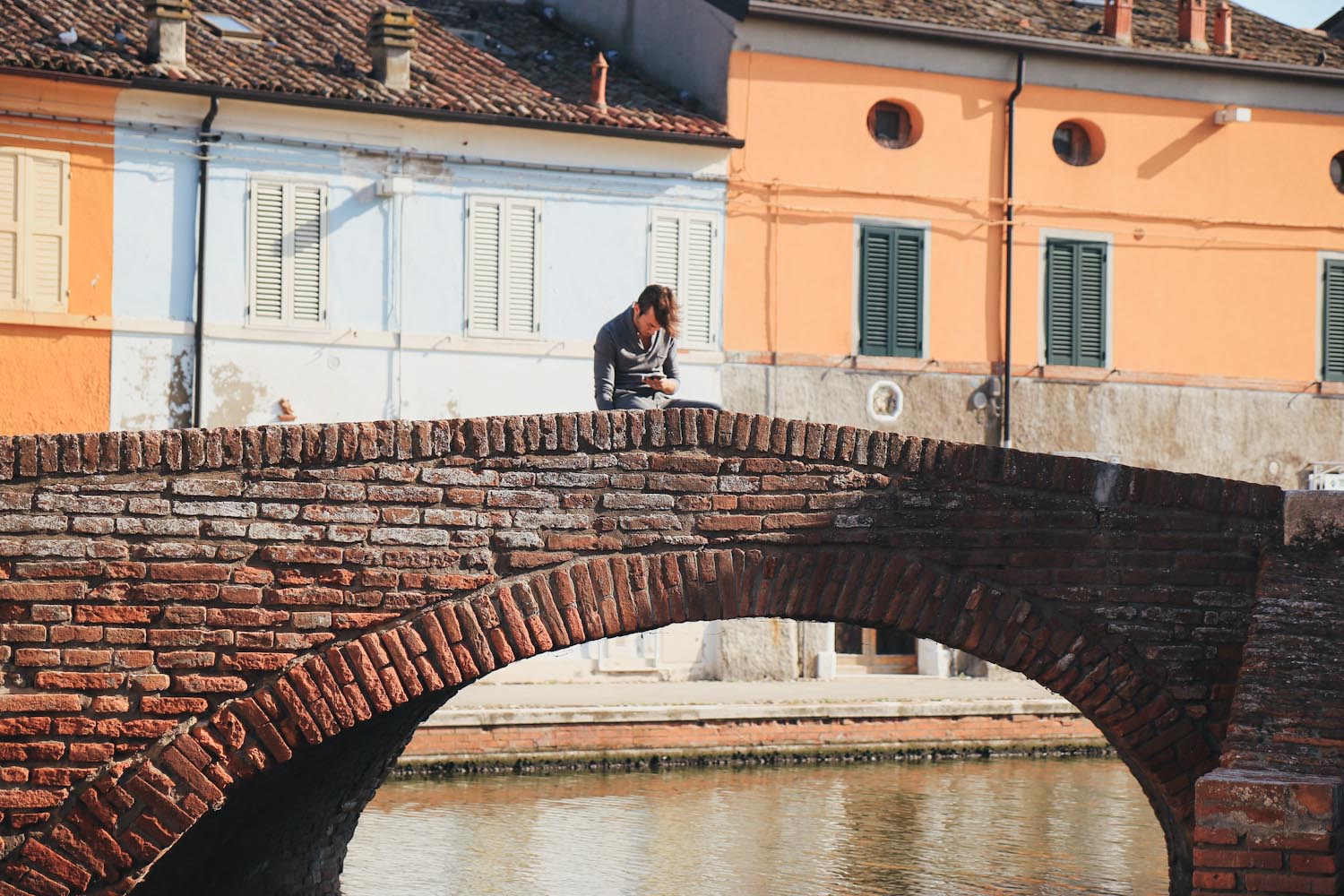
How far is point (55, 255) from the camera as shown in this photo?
62.5 ft

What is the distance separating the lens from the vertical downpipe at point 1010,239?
72.7ft

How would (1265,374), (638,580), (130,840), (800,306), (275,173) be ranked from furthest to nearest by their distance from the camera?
(1265,374), (800,306), (275,173), (638,580), (130,840)

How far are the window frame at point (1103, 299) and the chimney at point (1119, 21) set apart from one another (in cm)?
211

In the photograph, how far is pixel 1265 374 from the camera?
23234 millimetres

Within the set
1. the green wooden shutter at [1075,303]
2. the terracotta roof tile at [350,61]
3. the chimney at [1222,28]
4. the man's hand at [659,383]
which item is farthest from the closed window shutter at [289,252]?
the man's hand at [659,383]

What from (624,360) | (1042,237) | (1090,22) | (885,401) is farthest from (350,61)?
(624,360)

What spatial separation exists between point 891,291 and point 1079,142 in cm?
280

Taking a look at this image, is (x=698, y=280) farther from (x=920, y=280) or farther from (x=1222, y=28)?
(x=1222, y=28)

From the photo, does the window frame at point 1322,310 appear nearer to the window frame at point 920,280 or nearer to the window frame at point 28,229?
the window frame at point 920,280

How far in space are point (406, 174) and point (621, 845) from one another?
7.67 m

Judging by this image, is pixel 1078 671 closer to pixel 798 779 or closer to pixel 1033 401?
pixel 798 779

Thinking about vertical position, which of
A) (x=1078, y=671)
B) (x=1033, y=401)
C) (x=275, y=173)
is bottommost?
(x=1078, y=671)

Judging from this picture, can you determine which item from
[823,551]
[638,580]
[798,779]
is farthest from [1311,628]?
[798,779]

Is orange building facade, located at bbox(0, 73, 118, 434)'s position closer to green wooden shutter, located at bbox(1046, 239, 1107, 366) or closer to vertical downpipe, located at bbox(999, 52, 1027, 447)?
vertical downpipe, located at bbox(999, 52, 1027, 447)
